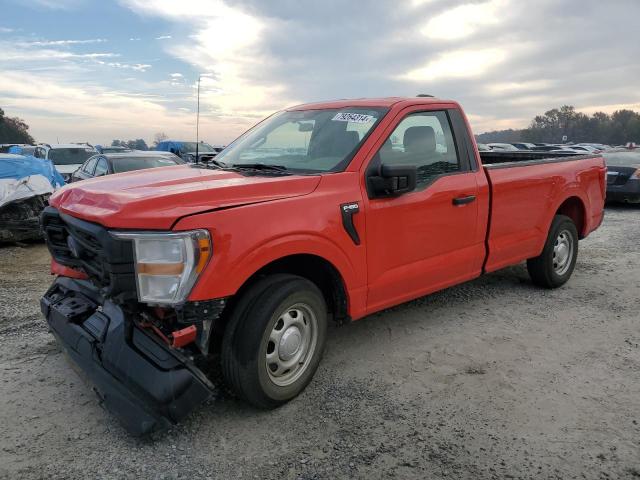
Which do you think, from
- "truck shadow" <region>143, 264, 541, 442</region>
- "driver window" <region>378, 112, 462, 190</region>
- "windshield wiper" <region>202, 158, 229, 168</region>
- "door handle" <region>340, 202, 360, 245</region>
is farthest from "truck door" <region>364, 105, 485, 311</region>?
"windshield wiper" <region>202, 158, 229, 168</region>

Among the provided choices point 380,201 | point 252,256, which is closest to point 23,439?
point 252,256

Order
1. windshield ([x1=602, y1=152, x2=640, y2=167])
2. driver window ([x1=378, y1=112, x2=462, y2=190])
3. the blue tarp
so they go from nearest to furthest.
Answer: driver window ([x1=378, y1=112, x2=462, y2=190]) → the blue tarp → windshield ([x1=602, y1=152, x2=640, y2=167])

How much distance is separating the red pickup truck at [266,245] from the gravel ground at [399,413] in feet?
0.84

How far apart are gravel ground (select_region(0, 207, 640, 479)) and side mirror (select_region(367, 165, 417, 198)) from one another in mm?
1289

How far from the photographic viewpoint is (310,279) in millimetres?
3605

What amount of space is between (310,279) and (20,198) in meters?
6.20

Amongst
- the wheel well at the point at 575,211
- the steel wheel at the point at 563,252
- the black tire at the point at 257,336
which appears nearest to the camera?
the black tire at the point at 257,336

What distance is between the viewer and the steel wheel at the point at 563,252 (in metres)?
5.70

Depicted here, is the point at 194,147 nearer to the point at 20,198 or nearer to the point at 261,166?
the point at 20,198

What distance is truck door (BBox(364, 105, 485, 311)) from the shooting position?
3693 mm

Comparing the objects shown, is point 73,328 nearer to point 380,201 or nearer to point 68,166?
point 380,201

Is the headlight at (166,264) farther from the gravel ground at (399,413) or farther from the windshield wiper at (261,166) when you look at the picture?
the windshield wiper at (261,166)

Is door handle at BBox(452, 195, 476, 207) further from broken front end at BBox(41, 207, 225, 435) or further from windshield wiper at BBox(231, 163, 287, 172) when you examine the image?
broken front end at BBox(41, 207, 225, 435)

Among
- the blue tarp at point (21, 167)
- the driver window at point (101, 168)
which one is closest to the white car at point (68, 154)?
the driver window at point (101, 168)
